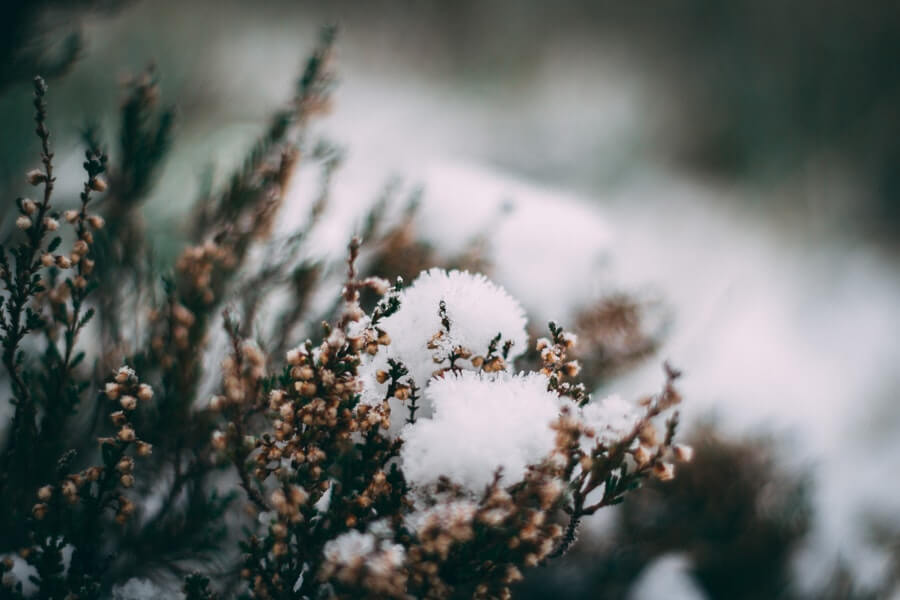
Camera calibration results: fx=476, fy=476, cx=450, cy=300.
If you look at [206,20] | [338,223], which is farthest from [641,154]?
[206,20]

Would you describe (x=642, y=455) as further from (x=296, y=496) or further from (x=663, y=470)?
(x=296, y=496)

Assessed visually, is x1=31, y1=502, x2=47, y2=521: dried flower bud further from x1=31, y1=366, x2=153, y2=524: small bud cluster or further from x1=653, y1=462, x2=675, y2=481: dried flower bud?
x1=653, y1=462, x2=675, y2=481: dried flower bud

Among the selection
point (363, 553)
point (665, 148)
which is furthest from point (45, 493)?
point (665, 148)

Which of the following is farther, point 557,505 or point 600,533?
point 600,533

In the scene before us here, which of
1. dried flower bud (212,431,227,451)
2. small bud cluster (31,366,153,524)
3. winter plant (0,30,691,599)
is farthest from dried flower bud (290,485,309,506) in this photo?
small bud cluster (31,366,153,524)

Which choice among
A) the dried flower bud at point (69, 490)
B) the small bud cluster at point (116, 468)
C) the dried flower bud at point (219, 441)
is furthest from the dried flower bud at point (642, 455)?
the dried flower bud at point (69, 490)

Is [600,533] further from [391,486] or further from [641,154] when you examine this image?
[641,154]
